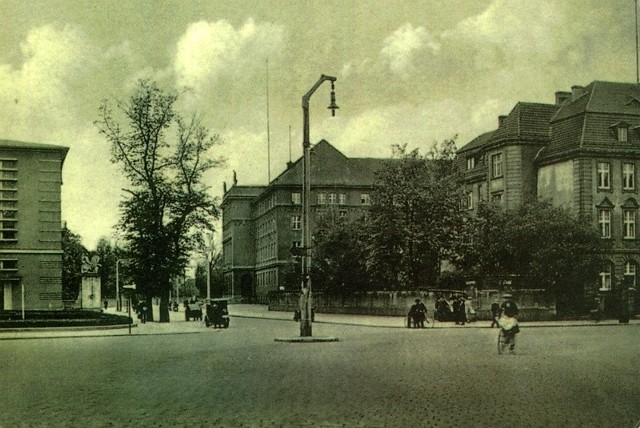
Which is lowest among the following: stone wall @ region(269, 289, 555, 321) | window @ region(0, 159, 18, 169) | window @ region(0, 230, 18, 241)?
stone wall @ region(269, 289, 555, 321)

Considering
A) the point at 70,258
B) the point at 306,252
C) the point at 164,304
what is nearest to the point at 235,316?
the point at 306,252

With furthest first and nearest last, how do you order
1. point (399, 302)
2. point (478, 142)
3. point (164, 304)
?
point (399, 302) → point (164, 304) → point (478, 142)

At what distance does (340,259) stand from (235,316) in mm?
5279

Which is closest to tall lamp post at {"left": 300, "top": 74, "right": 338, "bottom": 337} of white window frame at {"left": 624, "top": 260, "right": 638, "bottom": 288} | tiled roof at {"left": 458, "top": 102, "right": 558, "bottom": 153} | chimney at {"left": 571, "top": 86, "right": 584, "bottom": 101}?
tiled roof at {"left": 458, "top": 102, "right": 558, "bottom": 153}

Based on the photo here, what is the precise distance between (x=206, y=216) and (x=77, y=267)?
3.97ft

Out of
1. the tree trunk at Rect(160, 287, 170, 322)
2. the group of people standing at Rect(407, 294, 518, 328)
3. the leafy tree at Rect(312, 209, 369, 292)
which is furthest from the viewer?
the leafy tree at Rect(312, 209, 369, 292)

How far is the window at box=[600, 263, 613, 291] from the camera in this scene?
896 cm

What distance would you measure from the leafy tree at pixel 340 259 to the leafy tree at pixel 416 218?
0.99 meters

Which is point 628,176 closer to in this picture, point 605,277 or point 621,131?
point 621,131

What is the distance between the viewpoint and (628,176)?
8.83m

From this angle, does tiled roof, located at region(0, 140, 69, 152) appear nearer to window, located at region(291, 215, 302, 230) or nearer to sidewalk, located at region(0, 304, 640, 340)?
sidewalk, located at region(0, 304, 640, 340)

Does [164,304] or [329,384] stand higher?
[164,304]

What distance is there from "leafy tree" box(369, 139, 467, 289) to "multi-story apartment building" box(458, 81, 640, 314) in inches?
25.6

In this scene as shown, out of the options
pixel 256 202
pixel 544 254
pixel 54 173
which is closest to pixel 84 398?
pixel 54 173
